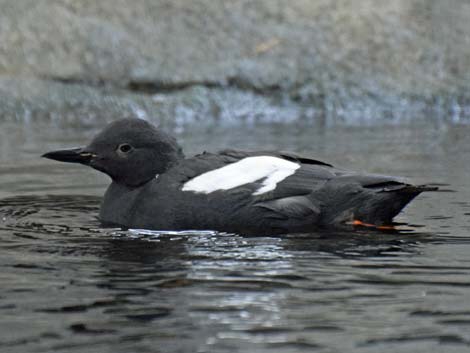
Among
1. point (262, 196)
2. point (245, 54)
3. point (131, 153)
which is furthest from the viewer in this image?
point (245, 54)

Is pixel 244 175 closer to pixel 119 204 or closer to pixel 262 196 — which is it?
pixel 262 196

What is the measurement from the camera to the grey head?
613cm

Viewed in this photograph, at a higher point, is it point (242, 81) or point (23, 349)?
point (242, 81)

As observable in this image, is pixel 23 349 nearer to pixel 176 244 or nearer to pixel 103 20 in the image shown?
pixel 176 244

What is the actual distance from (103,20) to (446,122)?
151 inches

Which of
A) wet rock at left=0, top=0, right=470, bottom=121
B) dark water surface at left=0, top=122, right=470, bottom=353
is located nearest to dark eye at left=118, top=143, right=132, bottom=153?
dark water surface at left=0, top=122, right=470, bottom=353

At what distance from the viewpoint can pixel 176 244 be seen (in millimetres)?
5352

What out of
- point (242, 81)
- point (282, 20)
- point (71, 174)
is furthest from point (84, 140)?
point (282, 20)

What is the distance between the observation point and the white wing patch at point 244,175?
5652mm

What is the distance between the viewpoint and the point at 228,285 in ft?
14.5

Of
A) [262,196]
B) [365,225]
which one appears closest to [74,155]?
[262,196]

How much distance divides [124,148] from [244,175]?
2.73ft

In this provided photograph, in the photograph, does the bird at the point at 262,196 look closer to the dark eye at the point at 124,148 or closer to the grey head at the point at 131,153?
the grey head at the point at 131,153

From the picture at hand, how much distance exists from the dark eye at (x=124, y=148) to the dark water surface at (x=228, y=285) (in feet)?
1.40
